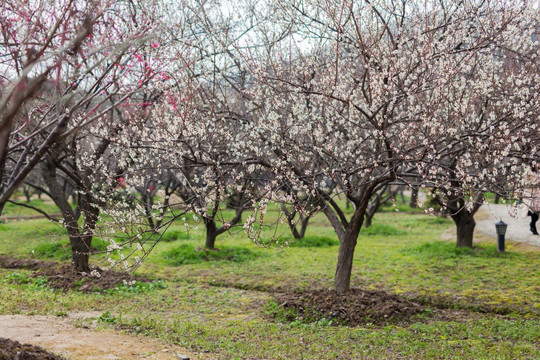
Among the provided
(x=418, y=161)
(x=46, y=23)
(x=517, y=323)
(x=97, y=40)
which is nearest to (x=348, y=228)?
(x=418, y=161)

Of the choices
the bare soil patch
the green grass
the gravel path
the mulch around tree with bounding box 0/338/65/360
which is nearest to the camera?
the mulch around tree with bounding box 0/338/65/360

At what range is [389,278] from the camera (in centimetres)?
1105

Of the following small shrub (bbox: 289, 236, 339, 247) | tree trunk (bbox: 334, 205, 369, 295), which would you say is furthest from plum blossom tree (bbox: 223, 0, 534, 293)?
small shrub (bbox: 289, 236, 339, 247)

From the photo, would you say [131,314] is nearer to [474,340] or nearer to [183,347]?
[183,347]

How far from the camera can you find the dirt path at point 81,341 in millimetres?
5723

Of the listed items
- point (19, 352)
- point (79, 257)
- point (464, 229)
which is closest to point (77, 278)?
point (79, 257)

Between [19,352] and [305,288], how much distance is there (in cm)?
660

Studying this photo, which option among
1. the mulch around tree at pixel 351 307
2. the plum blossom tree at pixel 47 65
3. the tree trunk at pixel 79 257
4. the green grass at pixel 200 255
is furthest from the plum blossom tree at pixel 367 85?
the green grass at pixel 200 255

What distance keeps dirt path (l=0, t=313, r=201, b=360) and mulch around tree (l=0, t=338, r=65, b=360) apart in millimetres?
659

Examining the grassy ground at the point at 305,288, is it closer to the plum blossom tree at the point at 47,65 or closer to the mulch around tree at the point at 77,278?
the mulch around tree at the point at 77,278

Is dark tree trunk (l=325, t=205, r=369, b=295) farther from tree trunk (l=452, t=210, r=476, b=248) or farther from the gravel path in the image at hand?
the gravel path

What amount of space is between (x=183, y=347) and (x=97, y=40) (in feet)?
15.8

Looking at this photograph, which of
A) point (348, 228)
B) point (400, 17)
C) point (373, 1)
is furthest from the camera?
point (348, 228)

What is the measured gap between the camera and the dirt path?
5723 millimetres
